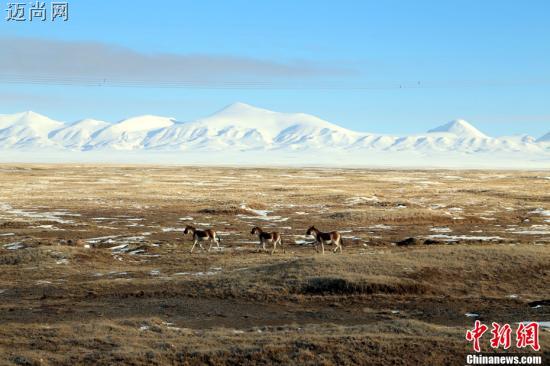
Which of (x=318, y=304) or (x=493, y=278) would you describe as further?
(x=493, y=278)

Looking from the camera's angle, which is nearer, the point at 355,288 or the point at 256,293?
the point at 256,293

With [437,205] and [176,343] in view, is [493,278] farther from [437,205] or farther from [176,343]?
[437,205]

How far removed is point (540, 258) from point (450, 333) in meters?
12.6

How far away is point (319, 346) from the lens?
1611 cm

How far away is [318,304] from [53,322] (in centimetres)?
850

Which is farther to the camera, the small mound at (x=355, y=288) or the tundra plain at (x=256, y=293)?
the small mound at (x=355, y=288)

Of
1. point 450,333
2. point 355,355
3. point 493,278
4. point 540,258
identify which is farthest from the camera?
point 540,258

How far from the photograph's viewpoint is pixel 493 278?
25.7 meters

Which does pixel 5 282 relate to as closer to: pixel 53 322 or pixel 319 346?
pixel 53 322

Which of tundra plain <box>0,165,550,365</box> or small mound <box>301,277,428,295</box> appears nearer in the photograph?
tundra plain <box>0,165,550,365</box>

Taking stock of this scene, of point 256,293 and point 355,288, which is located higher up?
point 355,288

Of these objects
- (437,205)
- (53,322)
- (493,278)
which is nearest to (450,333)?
(493,278)

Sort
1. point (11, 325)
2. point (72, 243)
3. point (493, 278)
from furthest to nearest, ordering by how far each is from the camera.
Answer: point (72, 243) → point (493, 278) → point (11, 325)

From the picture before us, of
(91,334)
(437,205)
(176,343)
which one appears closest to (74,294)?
(91,334)
